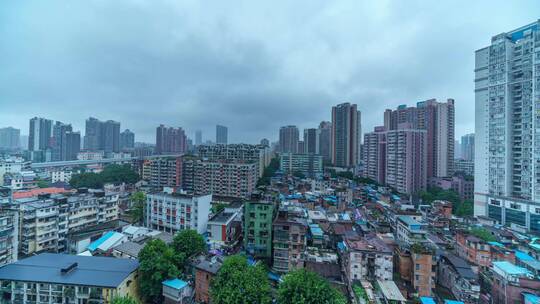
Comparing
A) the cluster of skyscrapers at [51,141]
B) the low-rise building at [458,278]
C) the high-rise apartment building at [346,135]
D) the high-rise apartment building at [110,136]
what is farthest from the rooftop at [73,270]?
the high-rise apartment building at [110,136]

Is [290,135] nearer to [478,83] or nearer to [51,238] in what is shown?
[478,83]

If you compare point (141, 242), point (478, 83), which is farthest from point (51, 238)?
point (478, 83)

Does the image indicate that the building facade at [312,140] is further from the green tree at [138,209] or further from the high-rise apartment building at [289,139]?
the green tree at [138,209]

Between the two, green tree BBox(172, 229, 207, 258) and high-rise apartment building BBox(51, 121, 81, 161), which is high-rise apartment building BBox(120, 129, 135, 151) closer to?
high-rise apartment building BBox(51, 121, 81, 161)

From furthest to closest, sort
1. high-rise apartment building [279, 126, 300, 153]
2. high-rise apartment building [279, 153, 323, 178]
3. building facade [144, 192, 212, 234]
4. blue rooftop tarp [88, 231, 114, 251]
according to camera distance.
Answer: high-rise apartment building [279, 126, 300, 153], high-rise apartment building [279, 153, 323, 178], building facade [144, 192, 212, 234], blue rooftop tarp [88, 231, 114, 251]

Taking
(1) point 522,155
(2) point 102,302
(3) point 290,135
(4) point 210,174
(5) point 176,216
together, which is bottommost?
(2) point 102,302

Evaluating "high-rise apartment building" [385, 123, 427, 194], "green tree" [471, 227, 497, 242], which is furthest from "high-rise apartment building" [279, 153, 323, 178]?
"green tree" [471, 227, 497, 242]
